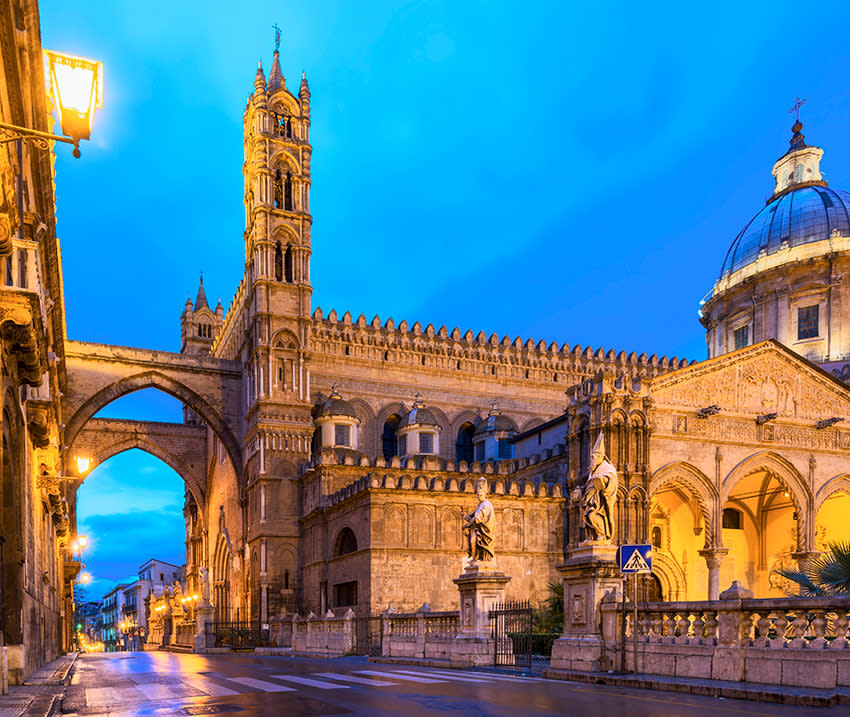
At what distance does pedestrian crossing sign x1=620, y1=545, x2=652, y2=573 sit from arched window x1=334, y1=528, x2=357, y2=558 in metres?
22.5

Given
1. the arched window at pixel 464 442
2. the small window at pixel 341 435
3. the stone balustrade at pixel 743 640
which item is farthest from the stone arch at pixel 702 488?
the stone balustrade at pixel 743 640

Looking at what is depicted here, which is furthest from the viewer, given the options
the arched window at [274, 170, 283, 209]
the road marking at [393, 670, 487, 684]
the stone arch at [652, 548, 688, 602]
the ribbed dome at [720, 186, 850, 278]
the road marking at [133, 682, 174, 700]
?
the arched window at [274, 170, 283, 209]

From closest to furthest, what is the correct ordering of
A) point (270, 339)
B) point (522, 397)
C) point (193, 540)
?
1. point (270, 339)
2. point (522, 397)
3. point (193, 540)

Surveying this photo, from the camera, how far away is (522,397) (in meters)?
48.9

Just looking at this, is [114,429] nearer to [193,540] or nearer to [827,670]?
[193,540]

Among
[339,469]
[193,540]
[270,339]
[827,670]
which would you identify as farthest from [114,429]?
[827,670]

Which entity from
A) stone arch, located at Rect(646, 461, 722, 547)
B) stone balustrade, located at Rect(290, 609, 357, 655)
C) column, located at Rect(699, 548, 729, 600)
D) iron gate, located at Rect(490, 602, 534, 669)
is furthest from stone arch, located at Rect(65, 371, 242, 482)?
iron gate, located at Rect(490, 602, 534, 669)

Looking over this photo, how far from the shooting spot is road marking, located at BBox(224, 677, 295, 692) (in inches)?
498

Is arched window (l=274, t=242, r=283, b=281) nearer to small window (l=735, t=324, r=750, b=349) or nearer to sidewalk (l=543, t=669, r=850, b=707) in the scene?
small window (l=735, t=324, r=750, b=349)

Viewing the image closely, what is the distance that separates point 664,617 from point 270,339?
31439 mm

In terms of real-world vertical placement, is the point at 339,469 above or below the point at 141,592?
above

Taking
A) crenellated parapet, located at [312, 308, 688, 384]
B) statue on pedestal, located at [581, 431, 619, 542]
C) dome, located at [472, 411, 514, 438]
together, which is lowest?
statue on pedestal, located at [581, 431, 619, 542]

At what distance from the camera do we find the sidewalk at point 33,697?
349 inches

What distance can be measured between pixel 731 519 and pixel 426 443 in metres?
15.5
